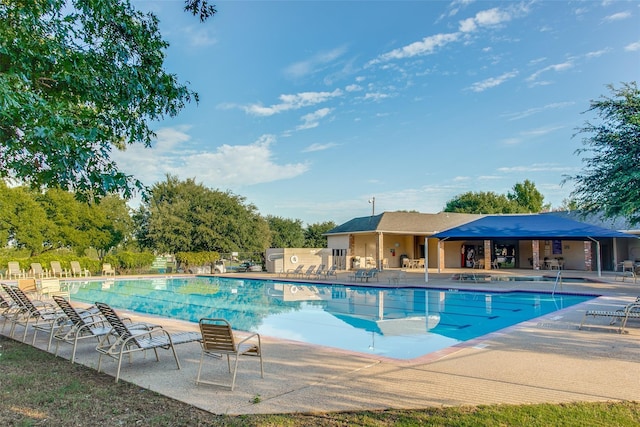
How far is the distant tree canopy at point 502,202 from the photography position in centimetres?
5069

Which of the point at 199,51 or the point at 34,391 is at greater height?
the point at 199,51

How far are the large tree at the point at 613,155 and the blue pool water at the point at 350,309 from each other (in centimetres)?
365

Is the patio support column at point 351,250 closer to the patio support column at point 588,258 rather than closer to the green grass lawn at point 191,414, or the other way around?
the patio support column at point 588,258

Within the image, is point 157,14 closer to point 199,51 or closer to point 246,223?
point 199,51

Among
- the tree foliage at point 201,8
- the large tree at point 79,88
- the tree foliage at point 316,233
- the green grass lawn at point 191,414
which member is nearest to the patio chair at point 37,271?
the large tree at point 79,88

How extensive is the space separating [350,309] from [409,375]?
8.78 meters

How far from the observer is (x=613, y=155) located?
1484cm

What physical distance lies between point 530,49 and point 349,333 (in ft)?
40.4

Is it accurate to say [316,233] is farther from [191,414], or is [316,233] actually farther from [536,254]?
[191,414]

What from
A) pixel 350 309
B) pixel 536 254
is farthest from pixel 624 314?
pixel 536 254

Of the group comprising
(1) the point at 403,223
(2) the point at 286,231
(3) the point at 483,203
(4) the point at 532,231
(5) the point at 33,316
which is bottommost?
(5) the point at 33,316

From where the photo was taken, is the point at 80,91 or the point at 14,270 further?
the point at 14,270

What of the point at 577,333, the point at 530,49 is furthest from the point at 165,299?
the point at 530,49

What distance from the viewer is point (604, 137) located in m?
14.9
